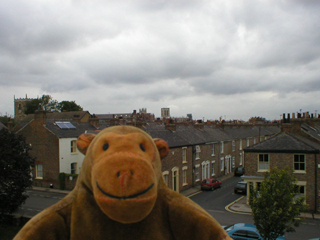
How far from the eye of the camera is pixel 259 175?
23484 mm

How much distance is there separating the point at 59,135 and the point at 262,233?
21674mm

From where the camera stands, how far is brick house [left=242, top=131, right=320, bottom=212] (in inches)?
854

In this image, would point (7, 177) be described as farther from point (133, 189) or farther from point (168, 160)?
point (133, 189)

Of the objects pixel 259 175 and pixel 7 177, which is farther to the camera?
pixel 259 175

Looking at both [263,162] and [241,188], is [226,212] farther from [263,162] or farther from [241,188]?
[241,188]

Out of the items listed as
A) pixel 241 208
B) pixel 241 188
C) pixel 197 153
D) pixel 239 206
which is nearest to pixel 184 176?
pixel 197 153

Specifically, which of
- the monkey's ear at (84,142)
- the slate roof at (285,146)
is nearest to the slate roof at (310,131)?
the slate roof at (285,146)

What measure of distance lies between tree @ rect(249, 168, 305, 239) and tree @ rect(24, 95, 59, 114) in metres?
Result: 68.3

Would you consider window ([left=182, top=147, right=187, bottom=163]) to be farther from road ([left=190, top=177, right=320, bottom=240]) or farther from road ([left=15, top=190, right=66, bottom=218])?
road ([left=15, top=190, right=66, bottom=218])

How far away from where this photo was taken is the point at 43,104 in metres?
72.6

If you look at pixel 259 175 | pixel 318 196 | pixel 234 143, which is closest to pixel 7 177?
pixel 259 175

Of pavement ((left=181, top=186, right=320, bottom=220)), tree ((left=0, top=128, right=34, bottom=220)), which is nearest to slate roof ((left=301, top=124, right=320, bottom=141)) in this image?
pavement ((left=181, top=186, right=320, bottom=220))

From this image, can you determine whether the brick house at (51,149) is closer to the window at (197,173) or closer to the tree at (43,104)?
the window at (197,173)

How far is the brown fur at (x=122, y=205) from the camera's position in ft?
10.6
